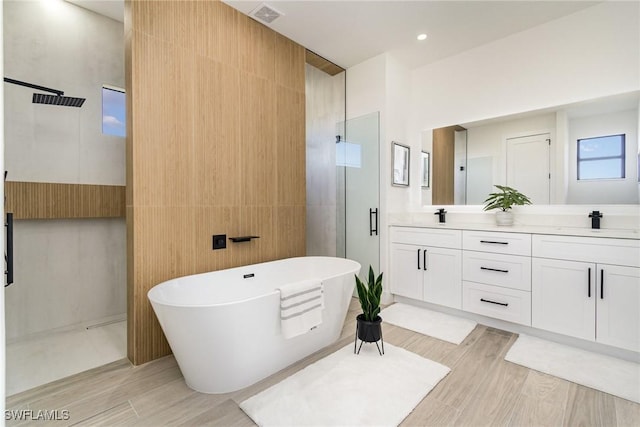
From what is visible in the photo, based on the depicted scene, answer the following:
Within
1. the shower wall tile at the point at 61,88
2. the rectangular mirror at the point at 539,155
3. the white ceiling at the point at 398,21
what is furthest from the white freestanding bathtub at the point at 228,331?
the white ceiling at the point at 398,21

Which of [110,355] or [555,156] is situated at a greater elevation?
[555,156]

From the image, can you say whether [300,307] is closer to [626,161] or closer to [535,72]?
[626,161]

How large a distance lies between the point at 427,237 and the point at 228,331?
2.15 m

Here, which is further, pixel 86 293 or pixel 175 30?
pixel 86 293

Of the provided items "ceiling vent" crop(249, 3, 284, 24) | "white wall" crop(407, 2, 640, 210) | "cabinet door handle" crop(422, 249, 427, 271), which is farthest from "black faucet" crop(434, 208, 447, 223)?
"ceiling vent" crop(249, 3, 284, 24)

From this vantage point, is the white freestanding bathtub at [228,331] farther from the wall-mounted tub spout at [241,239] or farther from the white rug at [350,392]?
the wall-mounted tub spout at [241,239]

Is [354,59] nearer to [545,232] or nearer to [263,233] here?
[263,233]

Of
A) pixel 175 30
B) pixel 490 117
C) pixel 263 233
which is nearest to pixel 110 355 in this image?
pixel 263 233

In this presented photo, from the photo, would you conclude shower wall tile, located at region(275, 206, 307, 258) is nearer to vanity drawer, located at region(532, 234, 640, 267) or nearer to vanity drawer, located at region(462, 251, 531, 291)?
vanity drawer, located at region(462, 251, 531, 291)

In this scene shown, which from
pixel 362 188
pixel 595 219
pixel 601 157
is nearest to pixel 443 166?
pixel 362 188

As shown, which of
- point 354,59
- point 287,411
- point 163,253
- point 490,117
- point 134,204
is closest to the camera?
point 287,411

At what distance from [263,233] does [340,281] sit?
962mm

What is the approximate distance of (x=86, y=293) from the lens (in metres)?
2.64

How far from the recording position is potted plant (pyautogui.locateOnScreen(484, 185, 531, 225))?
9.36 ft
